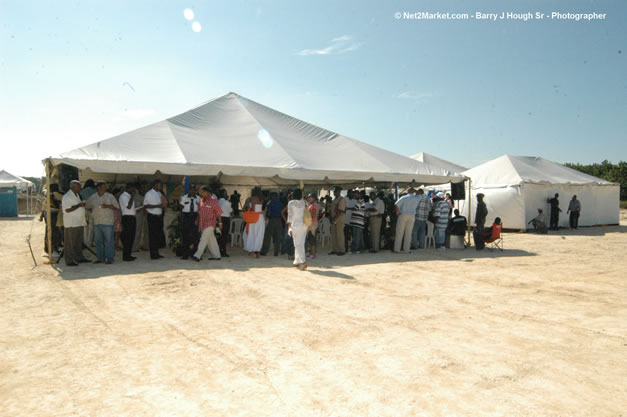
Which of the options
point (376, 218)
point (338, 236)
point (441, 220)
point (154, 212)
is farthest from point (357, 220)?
point (154, 212)

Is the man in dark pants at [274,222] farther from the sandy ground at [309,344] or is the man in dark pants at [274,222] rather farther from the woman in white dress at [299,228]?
the sandy ground at [309,344]

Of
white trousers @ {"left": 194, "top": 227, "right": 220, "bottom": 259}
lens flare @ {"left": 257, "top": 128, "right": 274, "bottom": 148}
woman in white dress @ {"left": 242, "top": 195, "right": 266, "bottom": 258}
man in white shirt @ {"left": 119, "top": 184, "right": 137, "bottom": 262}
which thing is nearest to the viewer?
man in white shirt @ {"left": 119, "top": 184, "right": 137, "bottom": 262}

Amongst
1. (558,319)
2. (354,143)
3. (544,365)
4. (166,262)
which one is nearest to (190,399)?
(544,365)

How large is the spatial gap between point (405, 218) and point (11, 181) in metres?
26.3

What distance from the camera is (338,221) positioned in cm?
973

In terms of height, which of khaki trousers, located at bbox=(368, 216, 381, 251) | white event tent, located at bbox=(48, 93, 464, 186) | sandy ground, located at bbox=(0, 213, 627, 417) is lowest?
sandy ground, located at bbox=(0, 213, 627, 417)

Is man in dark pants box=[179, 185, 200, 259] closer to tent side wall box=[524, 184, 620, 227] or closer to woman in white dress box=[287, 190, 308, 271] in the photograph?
woman in white dress box=[287, 190, 308, 271]

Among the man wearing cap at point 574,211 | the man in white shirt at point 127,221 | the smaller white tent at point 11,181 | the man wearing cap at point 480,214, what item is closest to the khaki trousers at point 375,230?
the man wearing cap at point 480,214

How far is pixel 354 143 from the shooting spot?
40.8 feet

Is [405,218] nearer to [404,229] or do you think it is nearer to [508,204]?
[404,229]

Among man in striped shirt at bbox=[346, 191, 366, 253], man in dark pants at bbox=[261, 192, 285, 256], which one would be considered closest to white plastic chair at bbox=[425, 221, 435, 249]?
man in striped shirt at bbox=[346, 191, 366, 253]

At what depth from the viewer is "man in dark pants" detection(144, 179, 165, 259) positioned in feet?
27.9

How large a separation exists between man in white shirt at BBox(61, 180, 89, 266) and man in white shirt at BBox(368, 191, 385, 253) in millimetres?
6298

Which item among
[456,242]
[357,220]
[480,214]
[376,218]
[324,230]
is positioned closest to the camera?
[357,220]
